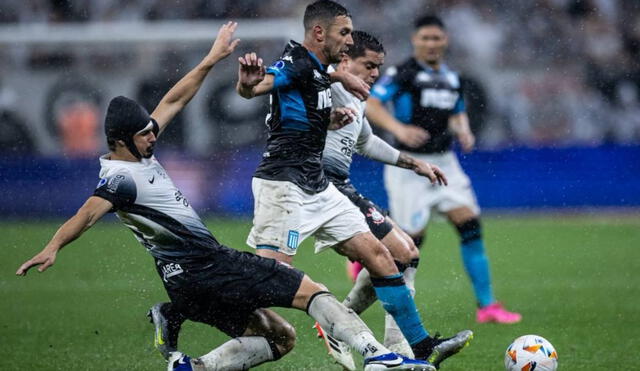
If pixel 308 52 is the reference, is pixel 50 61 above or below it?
below

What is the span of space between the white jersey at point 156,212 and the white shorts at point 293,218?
3.20 ft

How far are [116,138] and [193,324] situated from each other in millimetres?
3511

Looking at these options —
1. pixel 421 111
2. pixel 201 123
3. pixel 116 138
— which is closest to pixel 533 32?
pixel 201 123

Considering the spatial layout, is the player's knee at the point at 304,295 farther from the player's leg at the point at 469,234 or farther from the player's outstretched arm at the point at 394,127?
the player's leg at the point at 469,234

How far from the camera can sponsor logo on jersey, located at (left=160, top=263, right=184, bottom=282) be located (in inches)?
224

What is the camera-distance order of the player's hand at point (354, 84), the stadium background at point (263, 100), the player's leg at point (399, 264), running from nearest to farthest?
the player's hand at point (354, 84), the player's leg at point (399, 264), the stadium background at point (263, 100)

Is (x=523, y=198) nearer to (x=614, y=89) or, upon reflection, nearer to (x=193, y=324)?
(x=614, y=89)

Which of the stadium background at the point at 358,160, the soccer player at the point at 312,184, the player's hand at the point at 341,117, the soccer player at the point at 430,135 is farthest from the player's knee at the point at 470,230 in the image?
the soccer player at the point at 312,184

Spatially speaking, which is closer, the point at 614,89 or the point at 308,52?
the point at 308,52


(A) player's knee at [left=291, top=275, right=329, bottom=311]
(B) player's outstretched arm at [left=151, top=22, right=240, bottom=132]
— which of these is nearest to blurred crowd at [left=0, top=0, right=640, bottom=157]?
(B) player's outstretched arm at [left=151, top=22, right=240, bottom=132]

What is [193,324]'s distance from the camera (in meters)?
8.84

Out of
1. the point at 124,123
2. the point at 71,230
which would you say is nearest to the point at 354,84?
the point at 124,123

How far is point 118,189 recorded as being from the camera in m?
5.43

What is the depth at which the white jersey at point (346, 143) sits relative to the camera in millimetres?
7410
